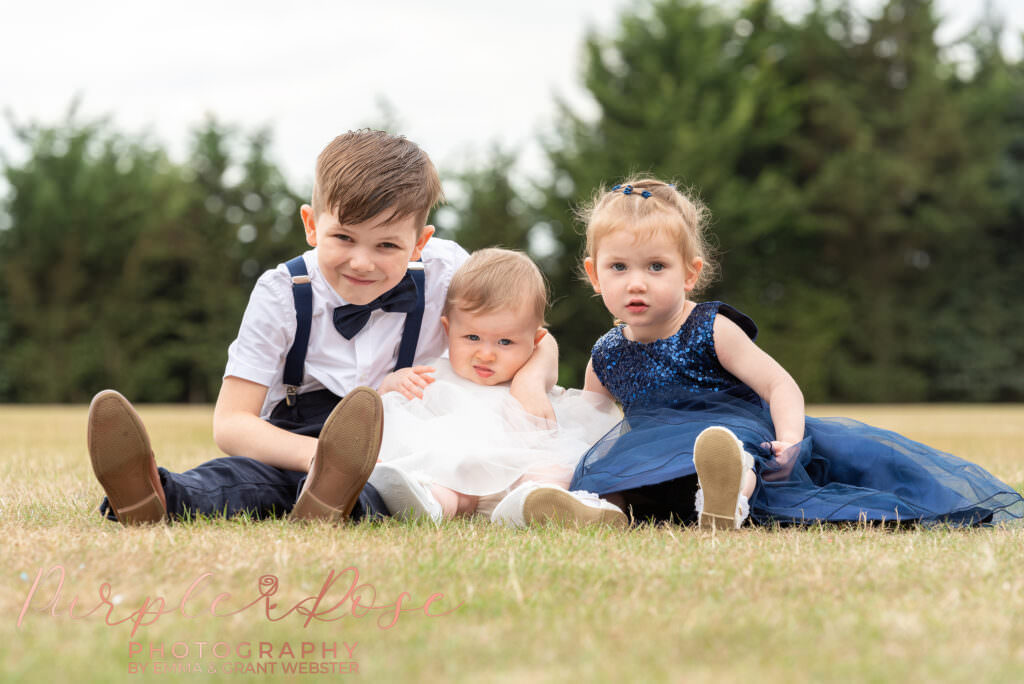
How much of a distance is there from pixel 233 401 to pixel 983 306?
1788 cm

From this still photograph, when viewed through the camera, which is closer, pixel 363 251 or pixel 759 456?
pixel 759 456

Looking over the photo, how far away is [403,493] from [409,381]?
499 millimetres

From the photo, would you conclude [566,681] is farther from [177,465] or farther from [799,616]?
[177,465]

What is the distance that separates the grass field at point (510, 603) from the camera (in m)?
1.30

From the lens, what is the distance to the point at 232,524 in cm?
239

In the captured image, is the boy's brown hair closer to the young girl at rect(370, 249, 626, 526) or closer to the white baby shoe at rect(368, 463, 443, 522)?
the young girl at rect(370, 249, 626, 526)

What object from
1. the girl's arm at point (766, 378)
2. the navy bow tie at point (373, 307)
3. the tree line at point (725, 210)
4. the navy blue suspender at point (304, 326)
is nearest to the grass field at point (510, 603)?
the girl's arm at point (766, 378)

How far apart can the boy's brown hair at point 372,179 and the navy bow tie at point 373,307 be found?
0.23 meters

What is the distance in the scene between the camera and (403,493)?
99.6 inches

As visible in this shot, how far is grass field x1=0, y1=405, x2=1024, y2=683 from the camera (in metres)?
1.30

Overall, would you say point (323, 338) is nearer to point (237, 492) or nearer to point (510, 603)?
point (237, 492)

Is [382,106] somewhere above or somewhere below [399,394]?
above

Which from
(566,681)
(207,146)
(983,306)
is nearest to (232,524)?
(566,681)

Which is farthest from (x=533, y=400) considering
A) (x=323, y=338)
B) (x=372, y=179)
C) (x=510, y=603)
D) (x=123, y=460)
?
(x=510, y=603)
